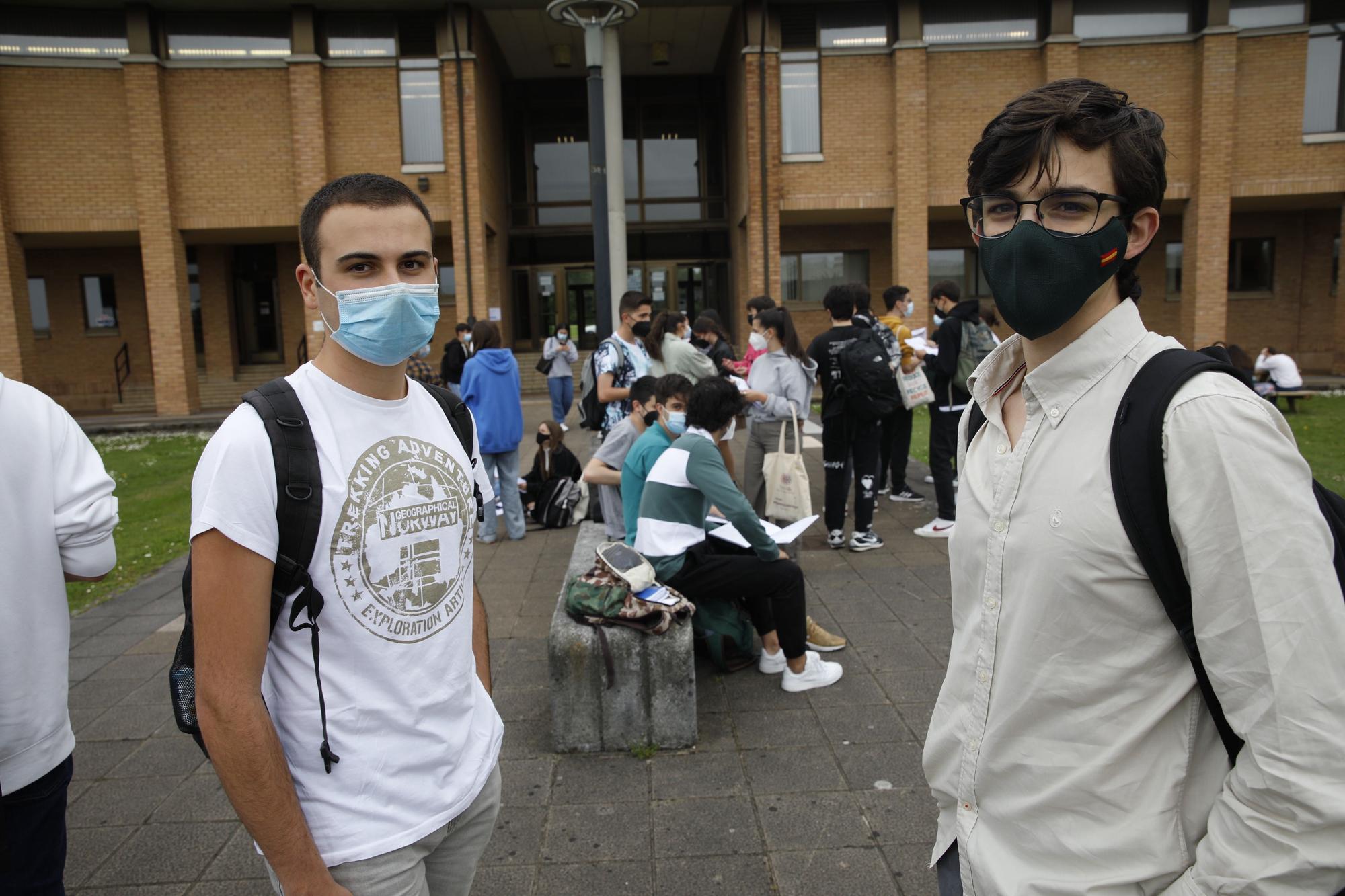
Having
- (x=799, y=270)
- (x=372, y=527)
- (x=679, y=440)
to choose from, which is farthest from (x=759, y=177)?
(x=372, y=527)

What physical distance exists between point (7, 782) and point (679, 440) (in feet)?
10.0

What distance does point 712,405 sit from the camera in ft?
14.6

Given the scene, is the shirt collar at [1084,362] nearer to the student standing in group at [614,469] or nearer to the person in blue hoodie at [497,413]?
the student standing in group at [614,469]

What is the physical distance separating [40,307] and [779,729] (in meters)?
27.0

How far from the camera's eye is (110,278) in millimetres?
23500

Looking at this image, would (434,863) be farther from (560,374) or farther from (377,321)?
(560,374)

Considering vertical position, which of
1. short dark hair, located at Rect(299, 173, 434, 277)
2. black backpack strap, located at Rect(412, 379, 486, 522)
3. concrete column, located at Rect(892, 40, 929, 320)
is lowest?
black backpack strap, located at Rect(412, 379, 486, 522)

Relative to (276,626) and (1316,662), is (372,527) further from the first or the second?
(1316,662)

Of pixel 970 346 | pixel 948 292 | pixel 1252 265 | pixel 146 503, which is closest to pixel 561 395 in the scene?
pixel 146 503

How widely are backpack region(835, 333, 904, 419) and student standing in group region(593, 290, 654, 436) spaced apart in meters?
1.65

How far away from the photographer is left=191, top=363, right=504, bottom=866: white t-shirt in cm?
147

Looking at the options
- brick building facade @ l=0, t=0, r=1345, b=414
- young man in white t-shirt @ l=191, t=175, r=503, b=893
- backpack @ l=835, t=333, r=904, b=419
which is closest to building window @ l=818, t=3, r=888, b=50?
brick building facade @ l=0, t=0, r=1345, b=414

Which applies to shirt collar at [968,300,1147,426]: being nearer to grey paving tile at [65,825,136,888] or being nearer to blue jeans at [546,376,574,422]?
grey paving tile at [65,825,136,888]

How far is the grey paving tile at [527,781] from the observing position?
11.1ft
